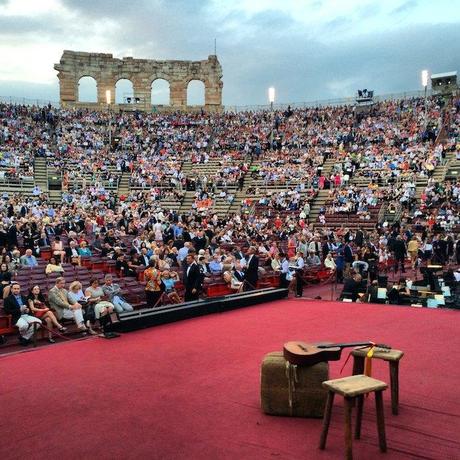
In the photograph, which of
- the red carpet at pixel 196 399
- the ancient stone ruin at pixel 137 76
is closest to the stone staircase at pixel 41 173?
the ancient stone ruin at pixel 137 76

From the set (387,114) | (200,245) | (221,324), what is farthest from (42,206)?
(387,114)

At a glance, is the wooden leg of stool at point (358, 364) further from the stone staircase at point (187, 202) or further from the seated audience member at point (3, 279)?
the stone staircase at point (187, 202)

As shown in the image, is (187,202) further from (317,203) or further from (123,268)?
(123,268)

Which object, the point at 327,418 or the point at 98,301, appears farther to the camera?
the point at 98,301

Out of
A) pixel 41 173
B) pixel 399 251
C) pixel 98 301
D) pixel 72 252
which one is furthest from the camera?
pixel 41 173

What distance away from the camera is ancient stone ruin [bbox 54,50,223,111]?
5344 cm

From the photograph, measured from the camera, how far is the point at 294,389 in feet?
19.2

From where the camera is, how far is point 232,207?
3428 cm

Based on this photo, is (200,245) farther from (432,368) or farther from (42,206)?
(432,368)

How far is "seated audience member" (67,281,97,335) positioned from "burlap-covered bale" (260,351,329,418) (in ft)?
18.6

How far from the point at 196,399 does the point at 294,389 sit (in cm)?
134

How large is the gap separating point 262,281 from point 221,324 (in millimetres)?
5984

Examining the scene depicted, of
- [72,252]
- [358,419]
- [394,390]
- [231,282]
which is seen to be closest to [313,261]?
[231,282]

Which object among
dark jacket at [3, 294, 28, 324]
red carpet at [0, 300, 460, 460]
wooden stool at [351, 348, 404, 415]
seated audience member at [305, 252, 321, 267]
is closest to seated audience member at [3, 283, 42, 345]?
dark jacket at [3, 294, 28, 324]
